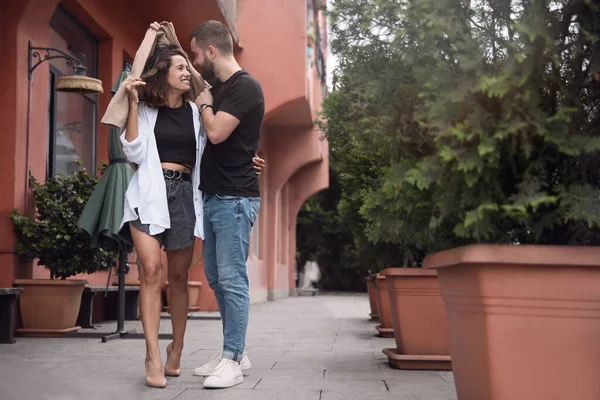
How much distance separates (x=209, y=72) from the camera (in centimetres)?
477

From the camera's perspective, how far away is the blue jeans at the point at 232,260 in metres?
4.50

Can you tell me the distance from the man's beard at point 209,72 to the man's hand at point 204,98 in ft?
0.59

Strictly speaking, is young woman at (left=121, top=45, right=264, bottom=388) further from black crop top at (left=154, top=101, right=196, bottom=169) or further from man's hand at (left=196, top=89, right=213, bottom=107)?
man's hand at (left=196, top=89, right=213, bottom=107)

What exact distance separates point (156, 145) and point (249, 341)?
136 inches

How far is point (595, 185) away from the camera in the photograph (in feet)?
10.3

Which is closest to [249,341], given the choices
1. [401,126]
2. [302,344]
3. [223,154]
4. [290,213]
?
[302,344]

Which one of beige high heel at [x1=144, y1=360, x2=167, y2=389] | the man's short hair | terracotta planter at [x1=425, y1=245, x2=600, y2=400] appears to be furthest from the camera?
the man's short hair

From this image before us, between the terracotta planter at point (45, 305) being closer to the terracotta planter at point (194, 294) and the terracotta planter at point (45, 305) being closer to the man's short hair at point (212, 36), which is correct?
the man's short hair at point (212, 36)

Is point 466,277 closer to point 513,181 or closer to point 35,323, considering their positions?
point 513,181

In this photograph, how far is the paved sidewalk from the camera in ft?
13.6

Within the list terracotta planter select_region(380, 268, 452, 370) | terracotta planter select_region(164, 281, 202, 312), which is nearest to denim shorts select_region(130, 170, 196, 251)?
terracotta planter select_region(380, 268, 452, 370)

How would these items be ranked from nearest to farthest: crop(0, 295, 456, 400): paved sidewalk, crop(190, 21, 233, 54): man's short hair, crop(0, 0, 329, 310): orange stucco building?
1. crop(0, 295, 456, 400): paved sidewalk
2. crop(190, 21, 233, 54): man's short hair
3. crop(0, 0, 329, 310): orange stucco building

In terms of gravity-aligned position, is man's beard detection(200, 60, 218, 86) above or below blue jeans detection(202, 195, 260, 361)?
above

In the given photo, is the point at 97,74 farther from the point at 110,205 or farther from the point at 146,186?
the point at 146,186
